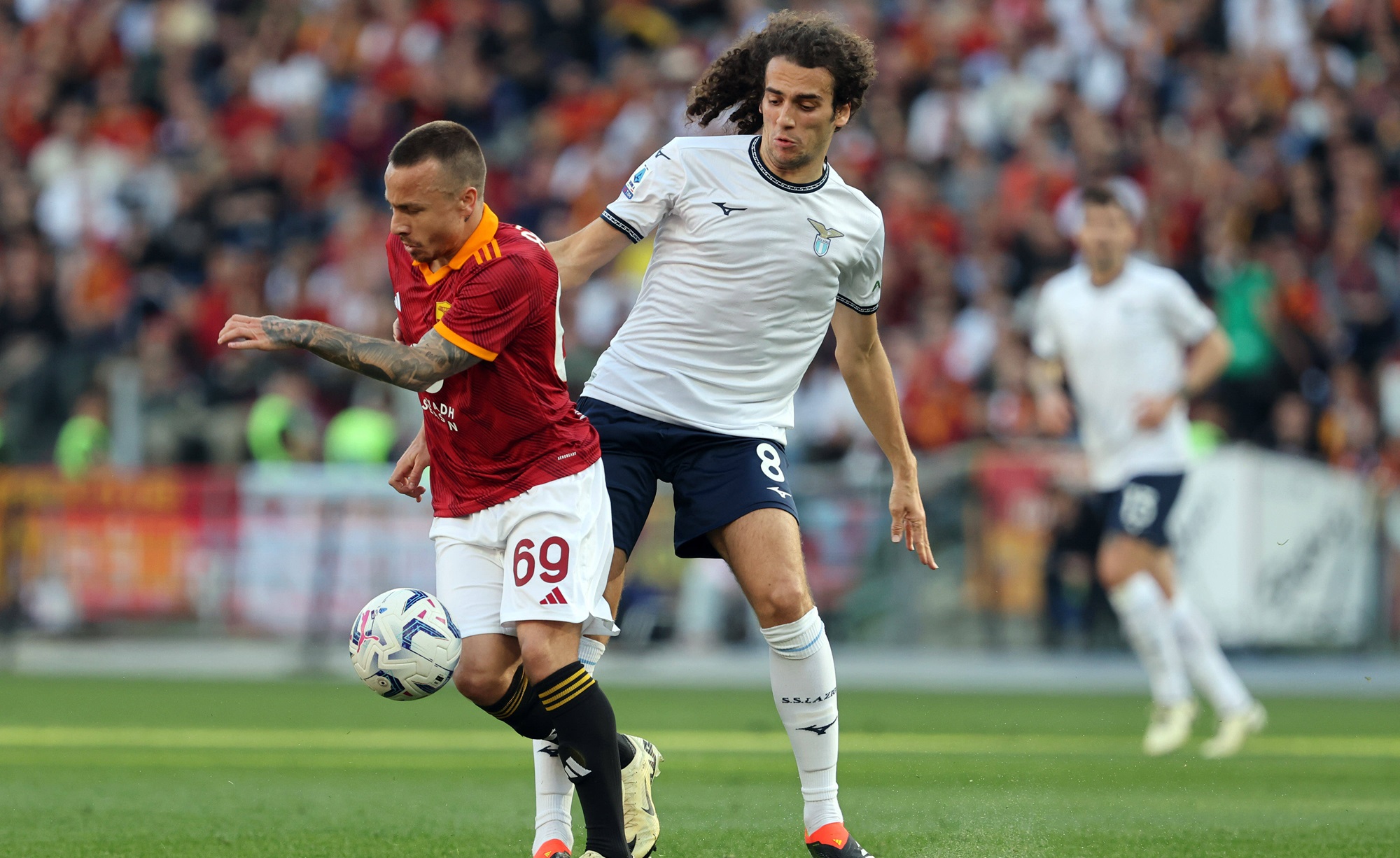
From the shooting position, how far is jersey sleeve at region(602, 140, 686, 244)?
559 centimetres

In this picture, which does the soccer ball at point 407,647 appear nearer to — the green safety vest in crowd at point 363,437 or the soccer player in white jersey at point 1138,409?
the soccer player in white jersey at point 1138,409

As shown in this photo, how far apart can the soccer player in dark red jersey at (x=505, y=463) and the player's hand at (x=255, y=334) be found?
430mm

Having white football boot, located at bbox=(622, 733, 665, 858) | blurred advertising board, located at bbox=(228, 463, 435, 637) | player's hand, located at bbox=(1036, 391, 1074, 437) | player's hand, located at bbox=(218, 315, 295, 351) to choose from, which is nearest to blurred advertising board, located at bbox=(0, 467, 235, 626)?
blurred advertising board, located at bbox=(228, 463, 435, 637)

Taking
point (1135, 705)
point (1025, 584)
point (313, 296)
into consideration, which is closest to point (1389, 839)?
point (1135, 705)

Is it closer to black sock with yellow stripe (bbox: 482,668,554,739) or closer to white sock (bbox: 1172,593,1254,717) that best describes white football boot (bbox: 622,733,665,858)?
black sock with yellow stripe (bbox: 482,668,554,739)

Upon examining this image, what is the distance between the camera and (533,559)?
4.99m

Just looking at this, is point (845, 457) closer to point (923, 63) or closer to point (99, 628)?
point (923, 63)

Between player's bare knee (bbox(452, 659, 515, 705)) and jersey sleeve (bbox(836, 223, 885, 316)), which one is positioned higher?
jersey sleeve (bbox(836, 223, 885, 316))

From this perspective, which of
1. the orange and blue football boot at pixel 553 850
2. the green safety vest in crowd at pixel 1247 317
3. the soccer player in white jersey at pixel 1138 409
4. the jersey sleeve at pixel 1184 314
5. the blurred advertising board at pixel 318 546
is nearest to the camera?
the orange and blue football boot at pixel 553 850

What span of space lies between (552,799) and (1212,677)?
16.9 ft

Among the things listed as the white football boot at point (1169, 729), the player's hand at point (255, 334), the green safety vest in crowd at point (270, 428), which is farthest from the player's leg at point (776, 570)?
the green safety vest in crowd at point (270, 428)

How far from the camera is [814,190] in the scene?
5668 millimetres

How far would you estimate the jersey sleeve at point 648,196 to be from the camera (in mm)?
5586

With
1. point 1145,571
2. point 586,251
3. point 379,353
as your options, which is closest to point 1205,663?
point 1145,571
